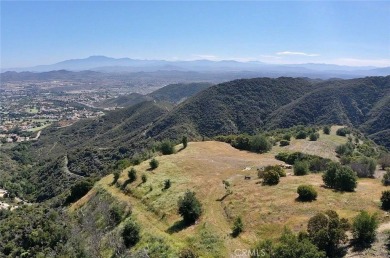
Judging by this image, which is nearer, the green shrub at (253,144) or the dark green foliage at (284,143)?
the green shrub at (253,144)

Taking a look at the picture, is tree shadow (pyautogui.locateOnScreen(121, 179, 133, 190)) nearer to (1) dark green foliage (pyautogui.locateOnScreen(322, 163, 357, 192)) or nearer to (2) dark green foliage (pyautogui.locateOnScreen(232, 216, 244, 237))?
(2) dark green foliage (pyautogui.locateOnScreen(232, 216, 244, 237))

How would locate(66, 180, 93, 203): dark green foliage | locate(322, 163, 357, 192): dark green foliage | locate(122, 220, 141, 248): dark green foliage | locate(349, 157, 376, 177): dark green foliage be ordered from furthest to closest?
1. locate(66, 180, 93, 203): dark green foliage
2. locate(349, 157, 376, 177): dark green foliage
3. locate(322, 163, 357, 192): dark green foliage
4. locate(122, 220, 141, 248): dark green foliage

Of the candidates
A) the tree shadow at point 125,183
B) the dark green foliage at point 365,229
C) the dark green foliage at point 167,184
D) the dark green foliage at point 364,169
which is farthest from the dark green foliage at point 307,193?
the tree shadow at point 125,183

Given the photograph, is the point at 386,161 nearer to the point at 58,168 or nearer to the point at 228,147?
the point at 228,147

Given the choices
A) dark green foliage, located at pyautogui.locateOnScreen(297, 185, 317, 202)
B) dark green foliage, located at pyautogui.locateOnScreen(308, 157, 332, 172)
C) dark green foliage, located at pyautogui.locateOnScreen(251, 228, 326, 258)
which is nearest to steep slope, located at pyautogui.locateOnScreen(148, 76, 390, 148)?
dark green foliage, located at pyautogui.locateOnScreen(308, 157, 332, 172)

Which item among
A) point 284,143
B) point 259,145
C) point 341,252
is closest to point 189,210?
point 341,252

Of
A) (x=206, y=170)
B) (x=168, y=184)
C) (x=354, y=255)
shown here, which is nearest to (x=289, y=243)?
(x=354, y=255)

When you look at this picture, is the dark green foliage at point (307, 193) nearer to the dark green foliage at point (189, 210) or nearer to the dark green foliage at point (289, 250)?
the dark green foliage at point (289, 250)

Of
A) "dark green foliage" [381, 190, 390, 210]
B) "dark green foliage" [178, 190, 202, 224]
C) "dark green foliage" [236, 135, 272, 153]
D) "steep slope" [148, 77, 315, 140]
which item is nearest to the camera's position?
"dark green foliage" [381, 190, 390, 210]
